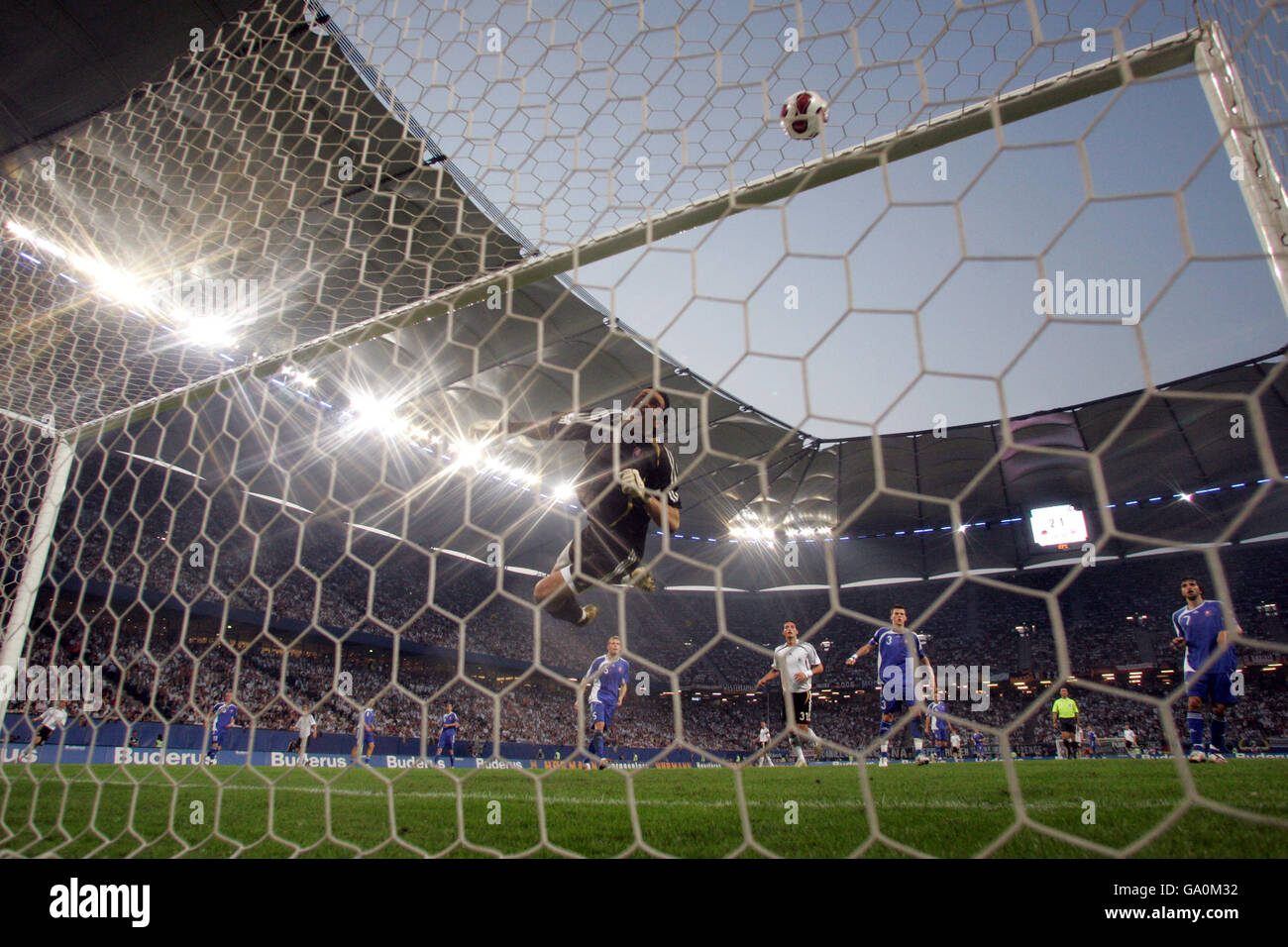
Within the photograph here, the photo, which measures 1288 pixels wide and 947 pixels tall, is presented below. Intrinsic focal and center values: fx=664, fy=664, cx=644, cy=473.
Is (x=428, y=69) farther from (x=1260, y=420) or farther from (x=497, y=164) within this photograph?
(x=1260, y=420)

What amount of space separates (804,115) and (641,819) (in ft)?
7.70

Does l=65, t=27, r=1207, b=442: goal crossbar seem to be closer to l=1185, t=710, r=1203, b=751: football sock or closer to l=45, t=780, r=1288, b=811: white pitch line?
l=45, t=780, r=1288, b=811: white pitch line

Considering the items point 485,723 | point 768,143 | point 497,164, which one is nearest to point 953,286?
point 768,143

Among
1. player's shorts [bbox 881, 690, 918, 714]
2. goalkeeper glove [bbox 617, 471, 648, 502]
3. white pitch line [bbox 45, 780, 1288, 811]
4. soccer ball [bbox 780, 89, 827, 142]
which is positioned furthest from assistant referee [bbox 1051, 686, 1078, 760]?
soccer ball [bbox 780, 89, 827, 142]

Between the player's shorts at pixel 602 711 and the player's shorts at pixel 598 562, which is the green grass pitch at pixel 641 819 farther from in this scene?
the player's shorts at pixel 602 711

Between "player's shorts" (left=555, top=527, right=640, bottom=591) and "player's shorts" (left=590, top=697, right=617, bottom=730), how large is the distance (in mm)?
5136

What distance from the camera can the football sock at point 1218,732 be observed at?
482 cm

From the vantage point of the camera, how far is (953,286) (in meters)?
1.33

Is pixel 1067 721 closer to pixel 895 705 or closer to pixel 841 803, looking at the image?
pixel 895 705

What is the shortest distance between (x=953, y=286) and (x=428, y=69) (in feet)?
7.67

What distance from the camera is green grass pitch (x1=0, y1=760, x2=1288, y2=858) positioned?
1681mm

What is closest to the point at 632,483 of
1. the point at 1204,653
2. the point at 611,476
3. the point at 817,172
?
the point at 611,476

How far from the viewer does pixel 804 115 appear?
187cm

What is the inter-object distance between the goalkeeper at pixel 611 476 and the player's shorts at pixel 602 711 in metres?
5.20
